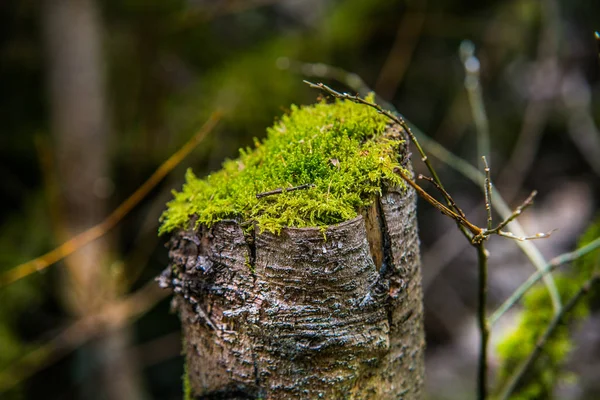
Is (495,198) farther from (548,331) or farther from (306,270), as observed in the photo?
(306,270)

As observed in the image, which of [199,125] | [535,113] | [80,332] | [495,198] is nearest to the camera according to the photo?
[495,198]

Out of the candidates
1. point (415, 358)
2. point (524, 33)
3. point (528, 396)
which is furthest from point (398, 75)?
point (415, 358)

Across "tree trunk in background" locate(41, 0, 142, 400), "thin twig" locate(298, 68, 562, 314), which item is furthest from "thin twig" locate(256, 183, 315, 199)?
"tree trunk in background" locate(41, 0, 142, 400)

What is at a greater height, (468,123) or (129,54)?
(129,54)

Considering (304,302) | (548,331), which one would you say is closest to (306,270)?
(304,302)

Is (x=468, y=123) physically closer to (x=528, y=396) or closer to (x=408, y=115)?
(x=408, y=115)

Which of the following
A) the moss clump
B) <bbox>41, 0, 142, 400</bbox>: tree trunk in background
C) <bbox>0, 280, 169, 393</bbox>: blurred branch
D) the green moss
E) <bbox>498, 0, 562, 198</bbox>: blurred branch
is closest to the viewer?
the moss clump

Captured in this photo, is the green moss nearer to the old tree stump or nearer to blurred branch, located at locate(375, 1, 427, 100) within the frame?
the old tree stump
